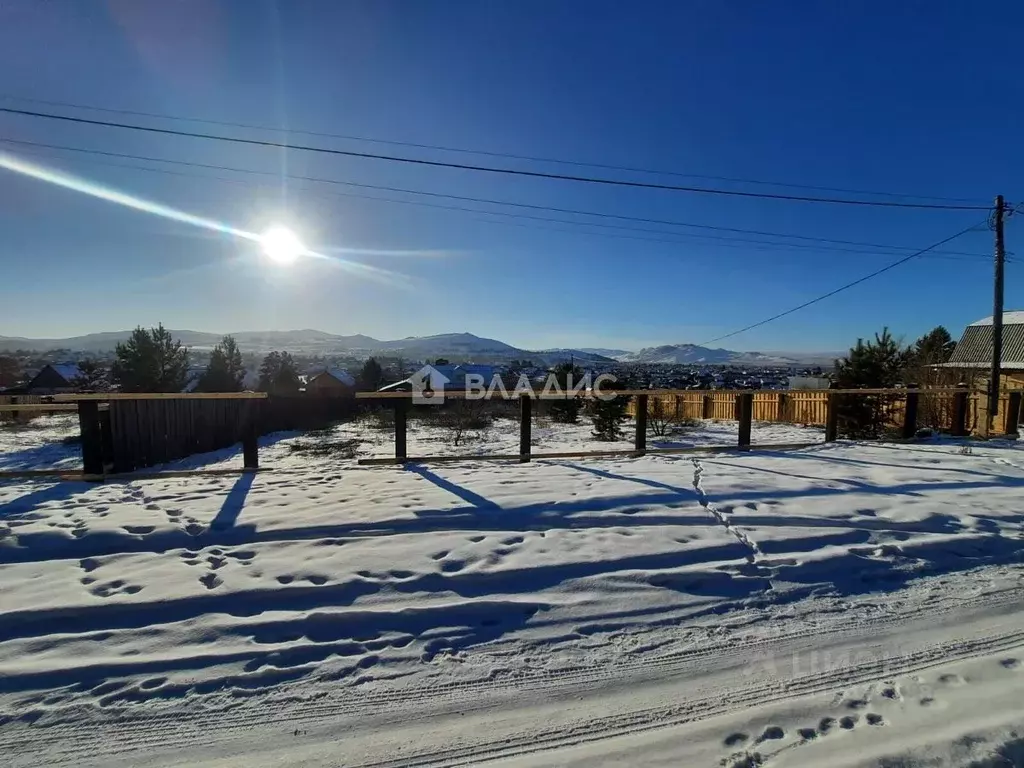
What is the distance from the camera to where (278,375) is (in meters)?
25.1

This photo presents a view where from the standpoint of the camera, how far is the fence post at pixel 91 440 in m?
4.95

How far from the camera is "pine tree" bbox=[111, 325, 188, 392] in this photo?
17.6 meters

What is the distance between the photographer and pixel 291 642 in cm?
233

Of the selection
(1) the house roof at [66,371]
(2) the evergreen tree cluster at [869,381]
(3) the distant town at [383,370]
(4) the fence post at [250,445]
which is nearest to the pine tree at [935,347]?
(3) the distant town at [383,370]

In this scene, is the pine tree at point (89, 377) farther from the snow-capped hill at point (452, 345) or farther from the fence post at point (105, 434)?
the snow-capped hill at point (452, 345)

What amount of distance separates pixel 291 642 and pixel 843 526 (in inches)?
150

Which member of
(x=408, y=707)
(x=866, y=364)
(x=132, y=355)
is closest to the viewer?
(x=408, y=707)

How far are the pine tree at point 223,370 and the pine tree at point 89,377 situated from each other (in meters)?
8.18

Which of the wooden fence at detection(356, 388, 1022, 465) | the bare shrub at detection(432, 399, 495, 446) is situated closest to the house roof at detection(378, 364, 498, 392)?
the bare shrub at detection(432, 399, 495, 446)

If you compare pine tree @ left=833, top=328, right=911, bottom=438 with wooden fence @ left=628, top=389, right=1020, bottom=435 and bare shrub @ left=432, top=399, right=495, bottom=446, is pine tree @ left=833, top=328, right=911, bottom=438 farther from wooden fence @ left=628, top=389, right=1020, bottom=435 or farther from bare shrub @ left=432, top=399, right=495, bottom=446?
bare shrub @ left=432, top=399, right=495, bottom=446

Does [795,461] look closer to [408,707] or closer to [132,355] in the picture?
[408,707]

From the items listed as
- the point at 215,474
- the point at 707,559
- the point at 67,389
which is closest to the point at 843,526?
the point at 707,559

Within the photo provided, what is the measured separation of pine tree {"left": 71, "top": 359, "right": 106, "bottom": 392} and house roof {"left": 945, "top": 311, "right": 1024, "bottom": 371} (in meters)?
41.0

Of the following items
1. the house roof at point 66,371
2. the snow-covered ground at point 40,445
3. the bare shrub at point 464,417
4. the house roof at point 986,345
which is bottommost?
the snow-covered ground at point 40,445
